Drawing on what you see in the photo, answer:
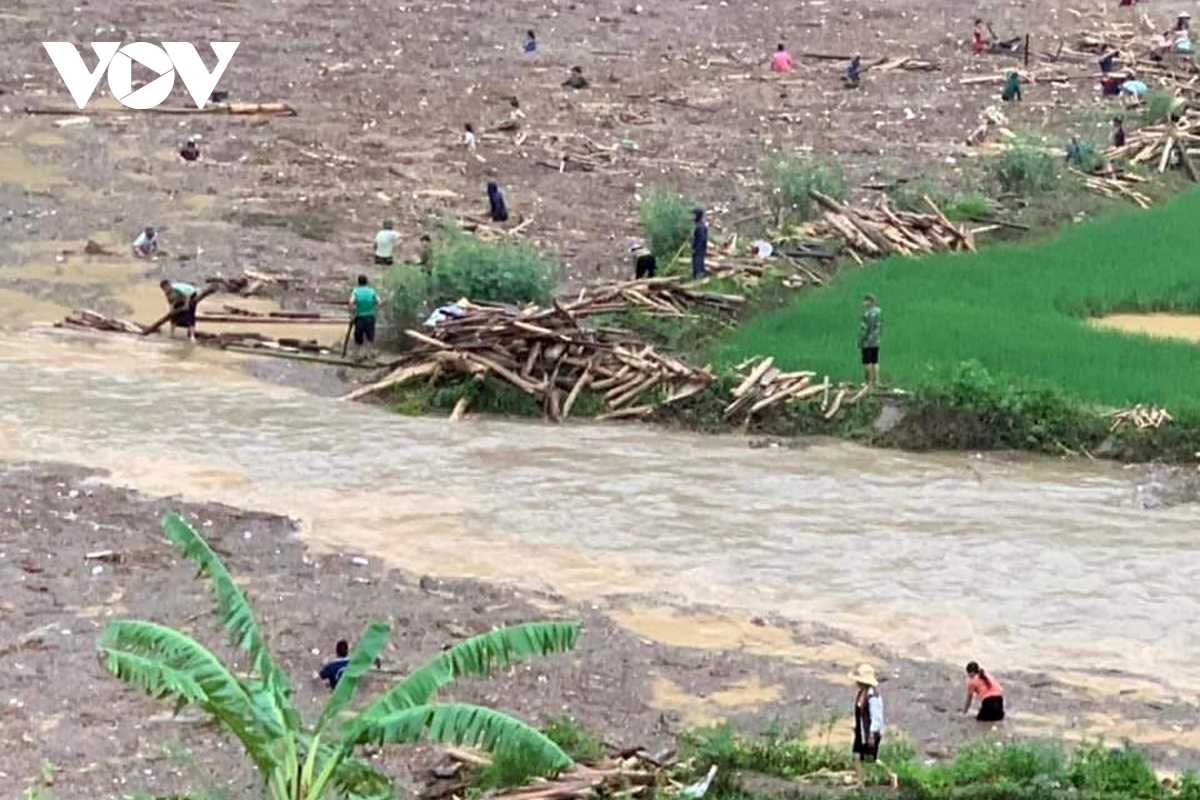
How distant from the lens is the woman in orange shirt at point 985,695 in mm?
13523

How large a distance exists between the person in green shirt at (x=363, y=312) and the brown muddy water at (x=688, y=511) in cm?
124

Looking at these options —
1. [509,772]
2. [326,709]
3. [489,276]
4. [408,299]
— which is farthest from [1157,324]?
[326,709]

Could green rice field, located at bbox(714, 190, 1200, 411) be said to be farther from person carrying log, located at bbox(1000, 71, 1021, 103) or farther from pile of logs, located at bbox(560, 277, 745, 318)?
person carrying log, located at bbox(1000, 71, 1021, 103)

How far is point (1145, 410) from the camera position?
65.1 feet

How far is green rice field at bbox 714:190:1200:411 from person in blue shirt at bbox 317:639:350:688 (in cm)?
830

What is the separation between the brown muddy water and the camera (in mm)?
16016

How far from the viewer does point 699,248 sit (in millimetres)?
23562

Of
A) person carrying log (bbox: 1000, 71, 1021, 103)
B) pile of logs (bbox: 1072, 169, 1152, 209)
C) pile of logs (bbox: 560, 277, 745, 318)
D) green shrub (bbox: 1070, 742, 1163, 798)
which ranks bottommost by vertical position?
green shrub (bbox: 1070, 742, 1163, 798)

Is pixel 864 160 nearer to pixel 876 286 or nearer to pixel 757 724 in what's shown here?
pixel 876 286

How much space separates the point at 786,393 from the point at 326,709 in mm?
10604

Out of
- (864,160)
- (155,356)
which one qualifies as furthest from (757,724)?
(864,160)

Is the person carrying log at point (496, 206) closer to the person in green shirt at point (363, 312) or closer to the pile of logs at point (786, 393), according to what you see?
the person in green shirt at point (363, 312)

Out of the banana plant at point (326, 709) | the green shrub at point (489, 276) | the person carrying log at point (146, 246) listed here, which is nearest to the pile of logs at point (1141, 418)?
the green shrub at point (489, 276)

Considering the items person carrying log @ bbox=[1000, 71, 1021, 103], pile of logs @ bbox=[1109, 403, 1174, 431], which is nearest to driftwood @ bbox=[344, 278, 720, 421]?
pile of logs @ bbox=[1109, 403, 1174, 431]
